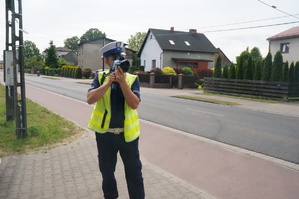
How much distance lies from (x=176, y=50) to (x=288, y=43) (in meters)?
15.0

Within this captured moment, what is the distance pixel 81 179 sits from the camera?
12.9 ft

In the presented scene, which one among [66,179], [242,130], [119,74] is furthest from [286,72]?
[119,74]

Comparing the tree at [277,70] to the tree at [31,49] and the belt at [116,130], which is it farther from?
the tree at [31,49]

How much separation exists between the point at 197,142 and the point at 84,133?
2720 millimetres

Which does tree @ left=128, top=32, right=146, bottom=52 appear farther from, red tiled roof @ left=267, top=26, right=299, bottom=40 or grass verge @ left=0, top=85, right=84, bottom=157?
grass verge @ left=0, top=85, right=84, bottom=157

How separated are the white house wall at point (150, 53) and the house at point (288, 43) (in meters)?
15.1

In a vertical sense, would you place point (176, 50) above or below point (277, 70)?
above

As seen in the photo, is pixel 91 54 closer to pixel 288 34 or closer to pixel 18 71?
pixel 288 34

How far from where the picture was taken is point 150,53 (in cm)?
4316

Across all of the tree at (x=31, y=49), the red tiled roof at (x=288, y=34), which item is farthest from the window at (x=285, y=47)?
the tree at (x=31, y=49)

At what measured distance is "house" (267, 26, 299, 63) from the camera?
3003 centimetres

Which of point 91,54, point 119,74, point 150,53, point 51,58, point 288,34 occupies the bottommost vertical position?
point 119,74

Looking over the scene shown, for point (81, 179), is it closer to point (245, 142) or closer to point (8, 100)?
point (245, 142)

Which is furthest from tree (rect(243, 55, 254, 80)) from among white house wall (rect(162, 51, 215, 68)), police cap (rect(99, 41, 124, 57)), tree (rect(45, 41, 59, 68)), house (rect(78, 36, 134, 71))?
tree (rect(45, 41, 59, 68))
